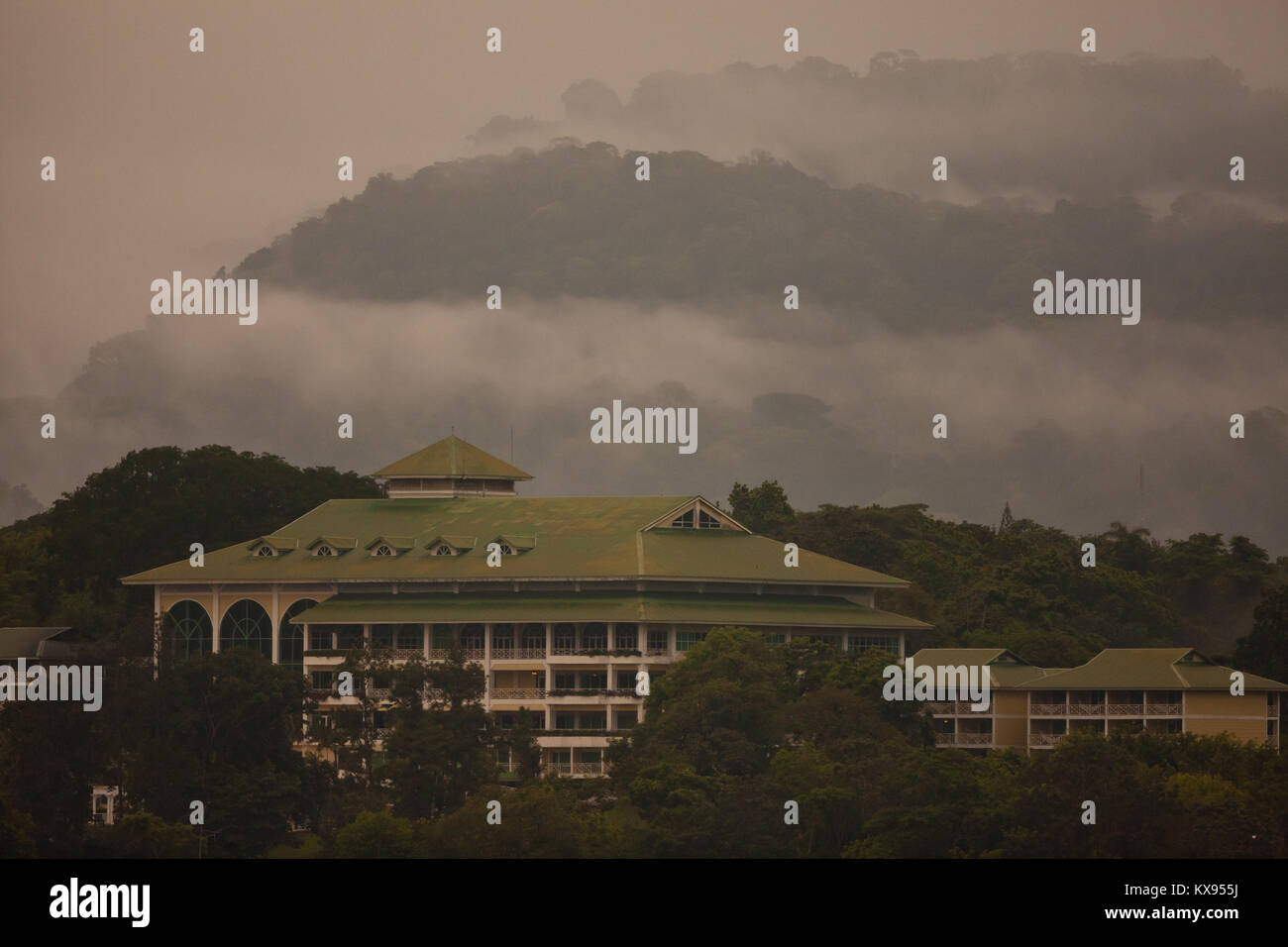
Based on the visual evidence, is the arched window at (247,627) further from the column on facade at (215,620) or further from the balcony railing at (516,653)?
the balcony railing at (516,653)

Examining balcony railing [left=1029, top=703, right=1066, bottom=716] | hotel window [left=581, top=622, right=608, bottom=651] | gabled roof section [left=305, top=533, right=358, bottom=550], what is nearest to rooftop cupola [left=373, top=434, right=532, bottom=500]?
gabled roof section [left=305, top=533, right=358, bottom=550]

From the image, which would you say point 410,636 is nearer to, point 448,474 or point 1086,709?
point 448,474

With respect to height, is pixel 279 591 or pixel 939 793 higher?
pixel 279 591

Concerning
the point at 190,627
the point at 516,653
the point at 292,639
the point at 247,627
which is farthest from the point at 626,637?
the point at 190,627

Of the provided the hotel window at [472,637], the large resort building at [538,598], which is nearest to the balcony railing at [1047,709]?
the large resort building at [538,598]
